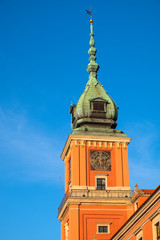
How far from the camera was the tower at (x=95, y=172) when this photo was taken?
46.3 meters

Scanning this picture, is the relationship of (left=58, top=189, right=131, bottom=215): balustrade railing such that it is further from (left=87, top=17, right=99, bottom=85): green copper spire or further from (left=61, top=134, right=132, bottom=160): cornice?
(left=87, top=17, right=99, bottom=85): green copper spire

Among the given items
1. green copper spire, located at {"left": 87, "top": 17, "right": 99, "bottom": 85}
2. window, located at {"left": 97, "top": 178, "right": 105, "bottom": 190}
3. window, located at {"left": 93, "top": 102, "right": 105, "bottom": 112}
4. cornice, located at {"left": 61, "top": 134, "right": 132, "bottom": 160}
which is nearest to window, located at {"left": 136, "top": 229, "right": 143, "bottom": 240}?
window, located at {"left": 97, "top": 178, "right": 105, "bottom": 190}

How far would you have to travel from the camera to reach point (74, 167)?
4841cm

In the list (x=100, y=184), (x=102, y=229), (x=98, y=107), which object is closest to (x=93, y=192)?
(x=100, y=184)

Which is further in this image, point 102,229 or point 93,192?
point 93,192

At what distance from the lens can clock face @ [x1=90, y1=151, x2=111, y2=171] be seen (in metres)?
49.2

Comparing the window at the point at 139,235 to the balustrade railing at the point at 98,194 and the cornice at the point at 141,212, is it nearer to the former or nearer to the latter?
the cornice at the point at 141,212

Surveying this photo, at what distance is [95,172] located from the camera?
4881 cm

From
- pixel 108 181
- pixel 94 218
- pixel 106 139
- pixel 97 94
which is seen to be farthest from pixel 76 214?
pixel 97 94

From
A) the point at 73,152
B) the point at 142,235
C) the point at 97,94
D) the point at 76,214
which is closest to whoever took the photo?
the point at 142,235

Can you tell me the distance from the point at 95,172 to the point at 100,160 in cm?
131

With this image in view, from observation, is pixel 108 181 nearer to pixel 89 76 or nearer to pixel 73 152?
pixel 73 152

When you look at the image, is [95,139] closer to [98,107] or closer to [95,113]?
[95,113]

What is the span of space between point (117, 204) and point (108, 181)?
98.9 inches
